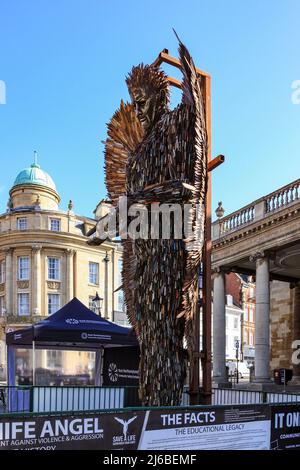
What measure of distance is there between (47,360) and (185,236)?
4375cm

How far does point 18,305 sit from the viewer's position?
159 feet

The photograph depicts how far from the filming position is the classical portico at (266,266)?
19781 mm

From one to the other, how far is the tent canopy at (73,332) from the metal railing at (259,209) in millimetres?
9449

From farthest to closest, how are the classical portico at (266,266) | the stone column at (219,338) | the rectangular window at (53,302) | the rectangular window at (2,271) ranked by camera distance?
the rectangular window at (2,271)
the rectangular window at (53,302)
the stone column at (219,338)
the classical portico at (266,266)

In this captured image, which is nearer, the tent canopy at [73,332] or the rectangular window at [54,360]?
the tent canopy at [73,332]

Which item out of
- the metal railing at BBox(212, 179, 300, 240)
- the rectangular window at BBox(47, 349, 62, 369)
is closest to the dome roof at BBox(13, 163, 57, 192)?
the rectangular window at BBox(47, 349, 62, 369)

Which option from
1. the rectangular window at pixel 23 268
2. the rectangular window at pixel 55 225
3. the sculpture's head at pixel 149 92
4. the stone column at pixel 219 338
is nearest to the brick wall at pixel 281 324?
the stone column at pixel 219 338

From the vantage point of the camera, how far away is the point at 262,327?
789 inches

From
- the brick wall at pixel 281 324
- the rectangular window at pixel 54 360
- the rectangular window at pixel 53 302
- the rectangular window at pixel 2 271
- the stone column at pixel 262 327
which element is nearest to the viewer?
the stone column at pixel 262 327

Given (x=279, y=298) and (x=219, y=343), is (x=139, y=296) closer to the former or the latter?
(x=219, y=343)

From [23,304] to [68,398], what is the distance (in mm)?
38720

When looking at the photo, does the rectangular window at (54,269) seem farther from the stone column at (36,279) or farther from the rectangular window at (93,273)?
the rectangular window at (93,273)

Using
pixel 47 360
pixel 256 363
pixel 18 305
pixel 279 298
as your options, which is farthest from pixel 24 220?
pixel 256 363

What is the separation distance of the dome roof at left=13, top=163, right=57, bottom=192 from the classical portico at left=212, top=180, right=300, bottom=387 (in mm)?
31937
